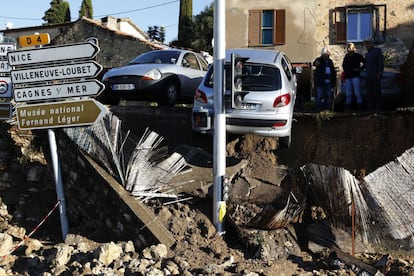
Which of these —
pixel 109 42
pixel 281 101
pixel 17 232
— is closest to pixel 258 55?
pixel 281 101

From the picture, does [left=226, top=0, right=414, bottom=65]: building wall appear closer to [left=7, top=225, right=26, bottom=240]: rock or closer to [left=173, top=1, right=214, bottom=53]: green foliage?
[left=173, top=1, right=214, bottom=53]: green foliage

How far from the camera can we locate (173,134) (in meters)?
11.0

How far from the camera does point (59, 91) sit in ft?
27.4

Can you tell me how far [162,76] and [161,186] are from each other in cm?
433

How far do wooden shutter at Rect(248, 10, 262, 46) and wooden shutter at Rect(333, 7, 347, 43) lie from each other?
3.40 m

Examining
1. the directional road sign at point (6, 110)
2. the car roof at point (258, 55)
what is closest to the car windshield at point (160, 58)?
the car roof at point (258, 55)

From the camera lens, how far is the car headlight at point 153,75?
11984 mm

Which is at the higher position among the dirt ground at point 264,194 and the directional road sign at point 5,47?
the directional road sign at point 5,47

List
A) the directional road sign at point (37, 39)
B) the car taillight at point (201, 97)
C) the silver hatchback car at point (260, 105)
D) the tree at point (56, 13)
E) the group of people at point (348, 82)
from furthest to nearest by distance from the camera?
the tree at point (56, 13) → the group of people at point (348, 82) → the car taillight at point (201, 97) → the silver hatchback car at point (260, 105) → the directional road sign at point (37, 39)

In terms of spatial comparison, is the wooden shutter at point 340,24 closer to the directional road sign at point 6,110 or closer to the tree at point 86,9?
the directional road sign at point 6,110

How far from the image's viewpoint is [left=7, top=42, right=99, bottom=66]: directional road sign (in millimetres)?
8172

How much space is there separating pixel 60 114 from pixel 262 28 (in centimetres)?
1716

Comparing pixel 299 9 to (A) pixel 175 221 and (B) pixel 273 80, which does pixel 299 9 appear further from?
(A) pixel 175 221

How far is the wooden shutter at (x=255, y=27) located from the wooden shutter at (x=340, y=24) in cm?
340
